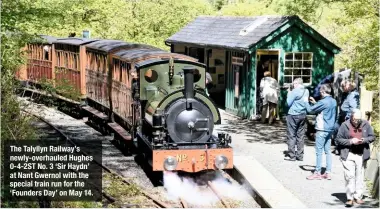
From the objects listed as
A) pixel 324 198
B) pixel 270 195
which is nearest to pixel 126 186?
pixel 270 195

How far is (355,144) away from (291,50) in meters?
11.9

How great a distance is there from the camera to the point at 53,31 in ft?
109

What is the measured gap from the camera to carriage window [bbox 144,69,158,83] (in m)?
13.4

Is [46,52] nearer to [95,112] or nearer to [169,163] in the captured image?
[95,112]

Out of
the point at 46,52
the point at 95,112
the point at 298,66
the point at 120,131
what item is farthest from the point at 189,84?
the point at 46,52

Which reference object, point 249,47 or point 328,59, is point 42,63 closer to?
point 249,47

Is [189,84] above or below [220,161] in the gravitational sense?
above

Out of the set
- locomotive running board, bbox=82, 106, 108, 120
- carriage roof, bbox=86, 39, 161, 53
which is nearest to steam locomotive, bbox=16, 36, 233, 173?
carriage roof, bbox=86, 39, 161, 53

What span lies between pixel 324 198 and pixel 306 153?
176 inches

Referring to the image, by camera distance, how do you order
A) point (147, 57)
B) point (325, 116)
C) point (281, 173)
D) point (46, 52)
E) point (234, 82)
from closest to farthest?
point (325, 116) → point (281, 173) → point (147, 57) → point (234, 82) → point (46, 52)

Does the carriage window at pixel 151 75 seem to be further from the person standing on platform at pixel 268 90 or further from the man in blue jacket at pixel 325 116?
the person standing on platform at pixel 268 90

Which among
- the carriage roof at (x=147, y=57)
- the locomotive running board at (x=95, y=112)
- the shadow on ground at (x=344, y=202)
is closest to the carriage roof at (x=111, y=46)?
the carriage roof at (x=147, y=57)

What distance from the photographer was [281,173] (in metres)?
13.3

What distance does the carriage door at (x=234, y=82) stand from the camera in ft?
74.1
